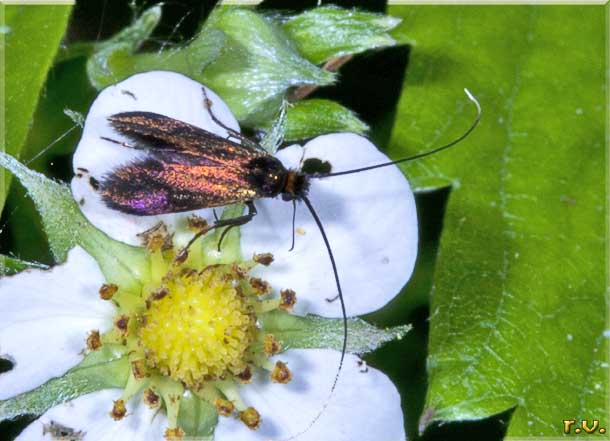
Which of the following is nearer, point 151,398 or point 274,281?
point 151,398

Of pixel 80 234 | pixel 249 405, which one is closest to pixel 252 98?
pixel 80 234

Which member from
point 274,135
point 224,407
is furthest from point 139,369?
point 274,135

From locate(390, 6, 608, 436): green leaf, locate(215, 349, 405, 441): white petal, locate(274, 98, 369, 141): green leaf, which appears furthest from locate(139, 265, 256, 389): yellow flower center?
locate(390, 6, 608, 436): green leaf

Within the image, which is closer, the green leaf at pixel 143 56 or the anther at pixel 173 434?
the anther at pixel 173 434

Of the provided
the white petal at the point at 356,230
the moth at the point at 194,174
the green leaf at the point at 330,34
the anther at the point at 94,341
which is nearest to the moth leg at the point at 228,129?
the moth at the point at 194,174

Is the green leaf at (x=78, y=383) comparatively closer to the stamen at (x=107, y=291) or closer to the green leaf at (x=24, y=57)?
the stamen at (x=107, y=291)

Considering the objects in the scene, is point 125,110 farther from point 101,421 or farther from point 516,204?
point 516,204

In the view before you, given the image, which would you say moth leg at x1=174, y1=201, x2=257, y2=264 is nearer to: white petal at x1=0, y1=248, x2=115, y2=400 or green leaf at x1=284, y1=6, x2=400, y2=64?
white petal at x1=0, y1=248, x2=115, y2=400
